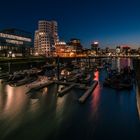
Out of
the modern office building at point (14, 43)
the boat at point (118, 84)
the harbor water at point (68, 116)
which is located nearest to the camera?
the harbor water at point (68, 116)

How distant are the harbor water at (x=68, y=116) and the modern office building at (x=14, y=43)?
104889mm

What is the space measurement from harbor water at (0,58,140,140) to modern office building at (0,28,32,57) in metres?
105

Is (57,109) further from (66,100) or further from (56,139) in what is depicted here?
(56,139)

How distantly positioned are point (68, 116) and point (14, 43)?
486ft

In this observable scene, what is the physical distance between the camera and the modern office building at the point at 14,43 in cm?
14988

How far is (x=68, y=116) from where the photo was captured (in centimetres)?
3450

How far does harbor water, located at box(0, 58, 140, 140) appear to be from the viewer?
91.7ft

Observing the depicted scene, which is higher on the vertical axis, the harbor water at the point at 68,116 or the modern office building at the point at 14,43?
the modern office building at the point at 14,43

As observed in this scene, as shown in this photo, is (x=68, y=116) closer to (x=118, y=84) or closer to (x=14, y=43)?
(x=118, y=84)

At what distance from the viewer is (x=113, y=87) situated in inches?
2153

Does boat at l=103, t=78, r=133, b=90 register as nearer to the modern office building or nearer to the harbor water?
the harbor water

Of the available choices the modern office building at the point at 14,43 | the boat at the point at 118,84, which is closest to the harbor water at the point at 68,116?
the boat at the point at 118,84

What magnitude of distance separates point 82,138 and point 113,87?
29.9 m

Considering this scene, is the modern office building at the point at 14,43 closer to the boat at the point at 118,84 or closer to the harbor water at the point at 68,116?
the boat at the point at 118,84
